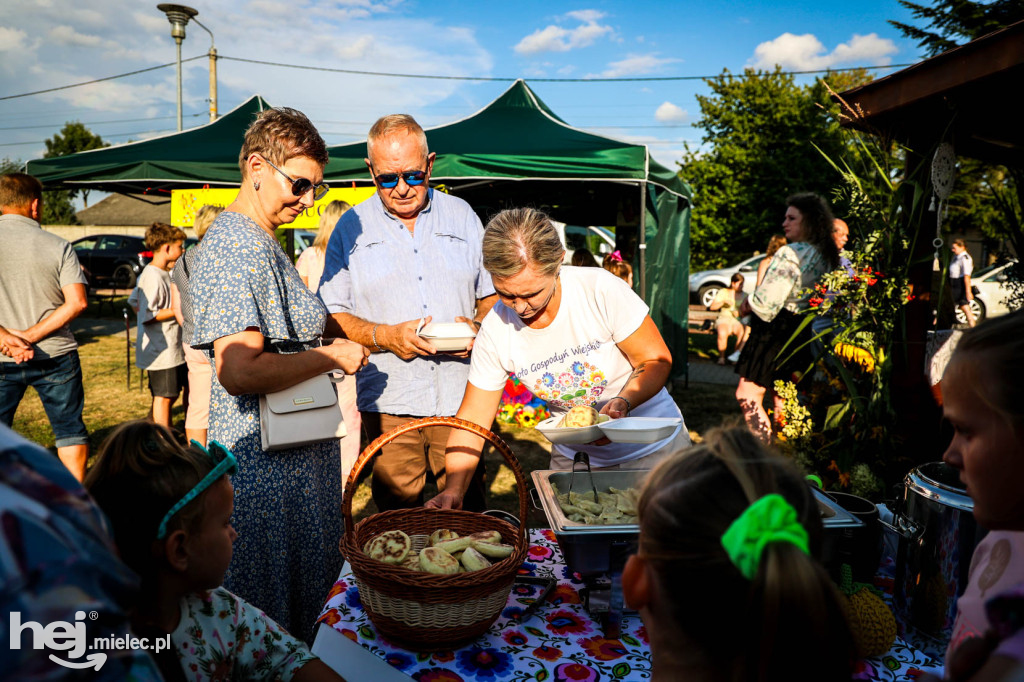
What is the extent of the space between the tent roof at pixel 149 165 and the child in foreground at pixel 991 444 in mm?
5833

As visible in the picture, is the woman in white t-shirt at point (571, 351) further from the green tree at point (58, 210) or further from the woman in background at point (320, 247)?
the green tree at point (58, 210)

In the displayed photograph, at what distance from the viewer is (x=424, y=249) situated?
2.61 m

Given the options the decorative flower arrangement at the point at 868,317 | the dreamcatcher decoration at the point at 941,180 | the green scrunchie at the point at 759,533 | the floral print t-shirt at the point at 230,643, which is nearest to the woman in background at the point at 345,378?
the floral print t-shirt at the point at 230,643

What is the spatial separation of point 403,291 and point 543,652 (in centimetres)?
160

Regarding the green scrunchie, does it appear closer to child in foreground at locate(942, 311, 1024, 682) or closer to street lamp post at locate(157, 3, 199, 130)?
child in foreground at locate(942, 311, 1024, 682)

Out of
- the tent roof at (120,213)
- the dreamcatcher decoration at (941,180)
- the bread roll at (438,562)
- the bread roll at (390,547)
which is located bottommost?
the bread roll at (390,547)

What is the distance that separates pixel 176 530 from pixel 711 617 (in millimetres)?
875

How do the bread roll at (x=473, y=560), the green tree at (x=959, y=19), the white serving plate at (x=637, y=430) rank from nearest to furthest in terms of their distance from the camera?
the bread roll at (x=473, y=560) → the white serving plate at (x=637, y=430) → the green tree at (x=959, y=19)

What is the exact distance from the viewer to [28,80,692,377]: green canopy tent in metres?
5.45

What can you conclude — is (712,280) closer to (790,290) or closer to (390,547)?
(790,290)

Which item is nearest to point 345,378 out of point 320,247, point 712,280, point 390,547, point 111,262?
point 320,247

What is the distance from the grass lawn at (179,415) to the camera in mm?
4508

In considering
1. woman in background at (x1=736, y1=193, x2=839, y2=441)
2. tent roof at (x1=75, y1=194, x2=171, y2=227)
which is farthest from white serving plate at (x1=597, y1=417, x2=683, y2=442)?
tent roof at (x1=75, y1=194, x2=171, y2=227)

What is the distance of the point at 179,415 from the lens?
6129 millimetres
